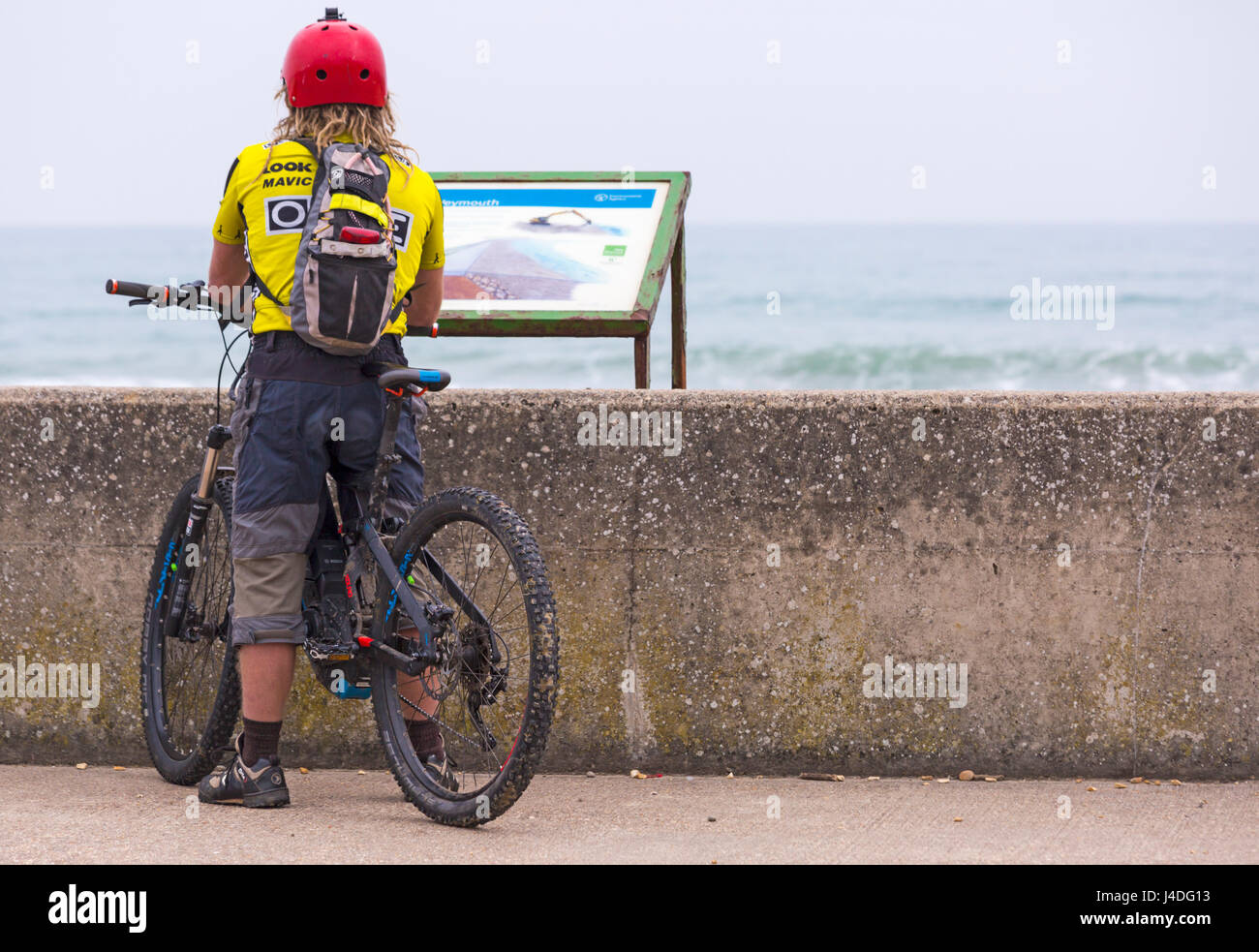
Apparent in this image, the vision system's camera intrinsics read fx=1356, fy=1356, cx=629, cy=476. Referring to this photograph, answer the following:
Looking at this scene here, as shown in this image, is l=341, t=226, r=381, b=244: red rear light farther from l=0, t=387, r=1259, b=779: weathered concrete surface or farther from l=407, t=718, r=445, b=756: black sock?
l=407, t=718, r=445, b=756: black sock

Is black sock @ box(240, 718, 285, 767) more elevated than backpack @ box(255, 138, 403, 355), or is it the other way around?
backpack @ box(255, 138, 403, 355)

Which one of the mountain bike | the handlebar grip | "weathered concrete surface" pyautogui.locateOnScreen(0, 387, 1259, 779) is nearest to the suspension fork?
the mountain bike

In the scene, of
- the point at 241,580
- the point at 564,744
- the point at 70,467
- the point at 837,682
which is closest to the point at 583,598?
the point at 564,744

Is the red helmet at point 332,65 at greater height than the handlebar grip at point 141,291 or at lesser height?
greater

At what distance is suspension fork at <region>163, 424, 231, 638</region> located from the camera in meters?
3.69

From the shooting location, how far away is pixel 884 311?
3375 cm

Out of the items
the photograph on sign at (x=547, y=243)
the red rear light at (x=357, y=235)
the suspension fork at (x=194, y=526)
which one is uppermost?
the photograph on sign at (x=547, y=243)

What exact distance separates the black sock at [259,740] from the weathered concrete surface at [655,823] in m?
0.14

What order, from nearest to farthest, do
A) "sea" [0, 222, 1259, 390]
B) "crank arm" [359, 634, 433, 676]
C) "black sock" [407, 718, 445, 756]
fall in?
"crank arm" [359, 634, 433, 676]
"black sock" [407, 718, 445, 756]
"sea" [0, 222, 1259, 390]

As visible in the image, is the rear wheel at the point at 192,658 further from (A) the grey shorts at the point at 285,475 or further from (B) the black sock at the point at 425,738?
(B) the black sock at the point at 425,738

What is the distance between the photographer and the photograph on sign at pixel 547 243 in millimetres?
4754

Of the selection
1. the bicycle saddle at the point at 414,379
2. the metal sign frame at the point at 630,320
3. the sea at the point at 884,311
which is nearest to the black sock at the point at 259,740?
the bicycle saddle at the point at 414,379

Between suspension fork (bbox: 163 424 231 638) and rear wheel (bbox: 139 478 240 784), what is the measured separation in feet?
0.06

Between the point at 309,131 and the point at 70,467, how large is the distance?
1.39 metres
